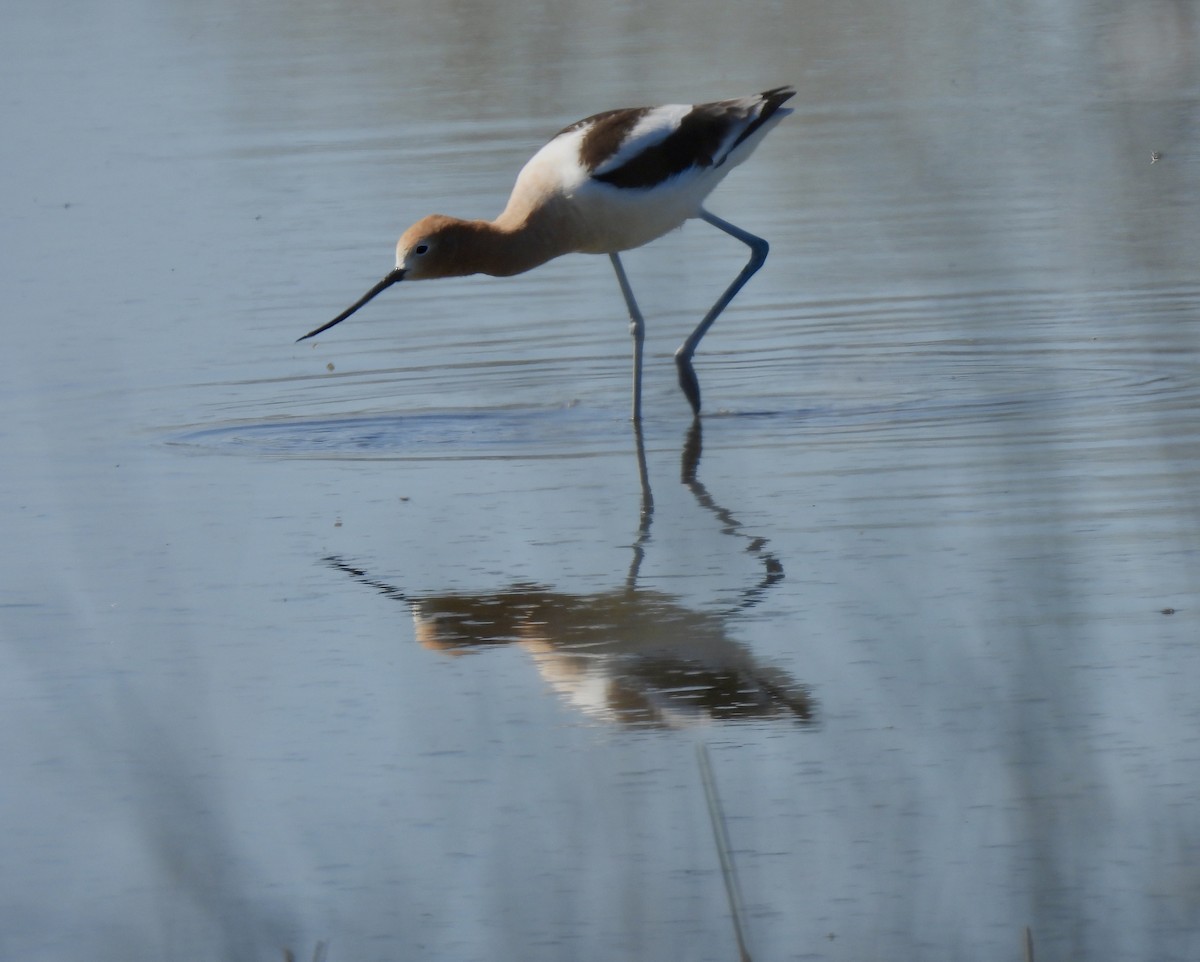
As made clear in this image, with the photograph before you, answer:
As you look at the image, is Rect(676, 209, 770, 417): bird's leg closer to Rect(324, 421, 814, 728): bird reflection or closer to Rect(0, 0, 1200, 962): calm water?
Rect(0, 0, 1200, 962): calm water

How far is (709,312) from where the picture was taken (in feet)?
23.4

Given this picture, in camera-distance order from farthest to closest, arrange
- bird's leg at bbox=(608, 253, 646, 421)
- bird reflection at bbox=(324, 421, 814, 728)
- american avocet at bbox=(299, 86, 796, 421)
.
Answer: american avocet at bbox=(299, 86, 796, 421) → bird's leg at bbox=(608, 253, 646, 421) → bird reflection at bbox=(324, 421, 814, 728)

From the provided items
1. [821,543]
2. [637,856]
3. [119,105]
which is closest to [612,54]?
[821,543]

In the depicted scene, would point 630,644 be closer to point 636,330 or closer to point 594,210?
point 636,330

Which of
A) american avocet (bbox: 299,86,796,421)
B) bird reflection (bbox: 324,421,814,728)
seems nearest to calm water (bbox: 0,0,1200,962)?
bird reflection (bbox: 324,421,814,728)

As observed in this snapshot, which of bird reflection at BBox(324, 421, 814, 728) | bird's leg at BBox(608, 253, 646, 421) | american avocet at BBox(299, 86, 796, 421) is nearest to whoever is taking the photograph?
bird reflection at BBox(324, 421, 814, 728)

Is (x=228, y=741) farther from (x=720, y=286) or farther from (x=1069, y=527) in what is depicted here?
(x=720, y=286)

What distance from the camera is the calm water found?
3.24 m

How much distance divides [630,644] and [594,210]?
272cm

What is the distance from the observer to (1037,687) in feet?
12.2

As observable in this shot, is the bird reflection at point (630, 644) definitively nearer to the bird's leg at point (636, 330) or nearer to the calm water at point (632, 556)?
the calm water at point (632, 556)

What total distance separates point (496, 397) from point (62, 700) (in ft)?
8.93

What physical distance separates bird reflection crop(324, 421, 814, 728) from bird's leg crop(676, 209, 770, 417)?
4.70ft

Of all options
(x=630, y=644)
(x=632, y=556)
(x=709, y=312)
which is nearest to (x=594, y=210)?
(x=709, y=312)
